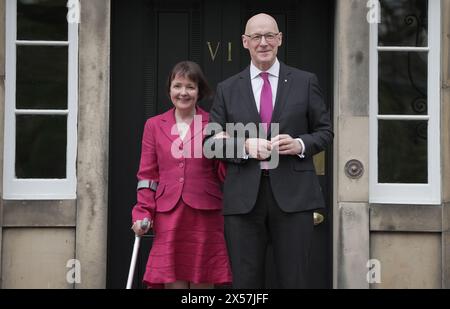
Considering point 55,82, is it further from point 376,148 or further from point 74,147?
point 376,148

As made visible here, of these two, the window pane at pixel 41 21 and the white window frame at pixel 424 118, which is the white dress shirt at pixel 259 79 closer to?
the white window frame at pixel 424 118

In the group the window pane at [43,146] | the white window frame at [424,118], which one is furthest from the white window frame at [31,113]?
the white window frame at [424,118]

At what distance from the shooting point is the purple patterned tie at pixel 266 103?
5355 mm

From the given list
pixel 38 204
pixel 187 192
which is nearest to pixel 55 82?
pixel 38 204

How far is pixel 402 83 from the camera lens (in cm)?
696

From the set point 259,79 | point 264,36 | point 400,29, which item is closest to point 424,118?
point 400,29

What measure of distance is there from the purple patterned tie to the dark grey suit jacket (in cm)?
4

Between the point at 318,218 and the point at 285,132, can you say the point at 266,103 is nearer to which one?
the point at 285,132

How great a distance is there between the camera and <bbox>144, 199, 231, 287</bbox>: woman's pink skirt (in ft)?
18.5

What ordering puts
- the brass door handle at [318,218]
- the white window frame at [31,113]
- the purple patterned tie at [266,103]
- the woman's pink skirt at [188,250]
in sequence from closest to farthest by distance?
the purple patterned tie at [266,103] → the woman's pink skirt at [188,250] → the white window frame at [31,113] → the brass door handle at [318,218]

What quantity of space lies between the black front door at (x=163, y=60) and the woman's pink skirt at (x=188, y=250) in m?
1.36

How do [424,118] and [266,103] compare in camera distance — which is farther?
[424,118]

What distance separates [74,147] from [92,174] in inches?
10.7

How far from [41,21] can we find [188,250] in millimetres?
2350
